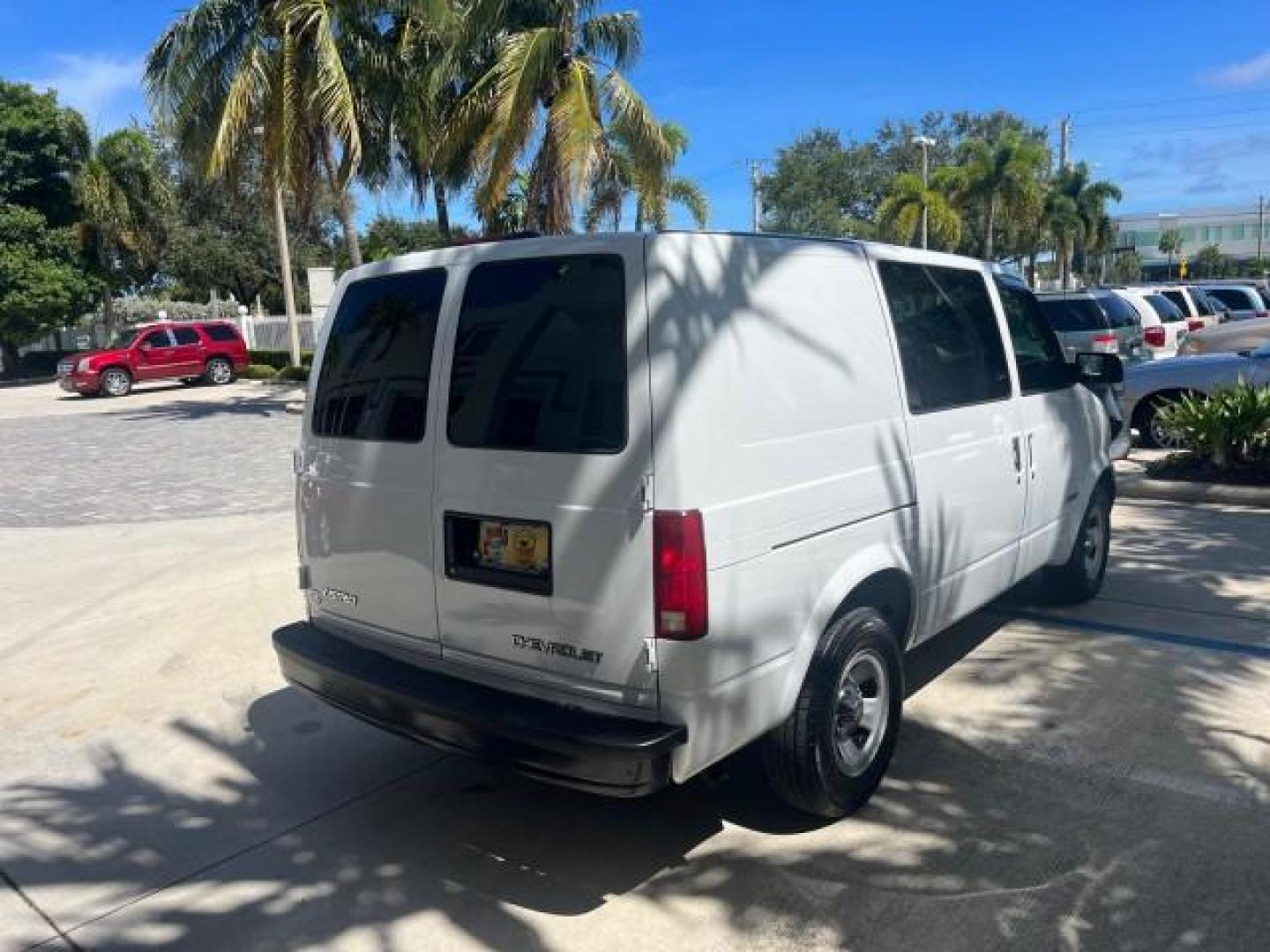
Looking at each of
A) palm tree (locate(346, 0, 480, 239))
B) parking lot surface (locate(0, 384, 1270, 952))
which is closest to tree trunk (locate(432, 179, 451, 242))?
palm tree (locate(346, 0, 480, 239))

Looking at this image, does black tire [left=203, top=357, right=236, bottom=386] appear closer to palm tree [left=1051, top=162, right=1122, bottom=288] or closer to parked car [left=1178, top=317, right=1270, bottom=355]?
parked car [left=1178, top=317, right=1270, bottom=355]

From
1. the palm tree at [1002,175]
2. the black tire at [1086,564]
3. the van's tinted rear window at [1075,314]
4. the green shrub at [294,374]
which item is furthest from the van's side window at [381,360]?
the palm tree at [1002,175]

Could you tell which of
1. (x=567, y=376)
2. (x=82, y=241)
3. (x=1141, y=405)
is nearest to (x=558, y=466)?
(x=567, y=376)

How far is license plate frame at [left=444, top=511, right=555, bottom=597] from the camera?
3.24 meters

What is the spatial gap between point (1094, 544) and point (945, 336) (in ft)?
7.89

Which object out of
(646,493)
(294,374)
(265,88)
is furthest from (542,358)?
(294,374)

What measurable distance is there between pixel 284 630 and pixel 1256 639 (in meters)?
4.86

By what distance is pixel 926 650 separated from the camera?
549 centimetres

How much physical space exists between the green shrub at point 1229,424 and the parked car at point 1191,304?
1367 cm

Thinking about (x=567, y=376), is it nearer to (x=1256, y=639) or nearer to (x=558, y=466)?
(x=558, y=466)

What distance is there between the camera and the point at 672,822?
12.6 ft

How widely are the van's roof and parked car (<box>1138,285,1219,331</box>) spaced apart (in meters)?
20.7

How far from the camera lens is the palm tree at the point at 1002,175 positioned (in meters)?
39.1

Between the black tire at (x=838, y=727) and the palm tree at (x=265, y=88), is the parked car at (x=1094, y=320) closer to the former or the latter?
the palm tree at (x=265, y=88)
